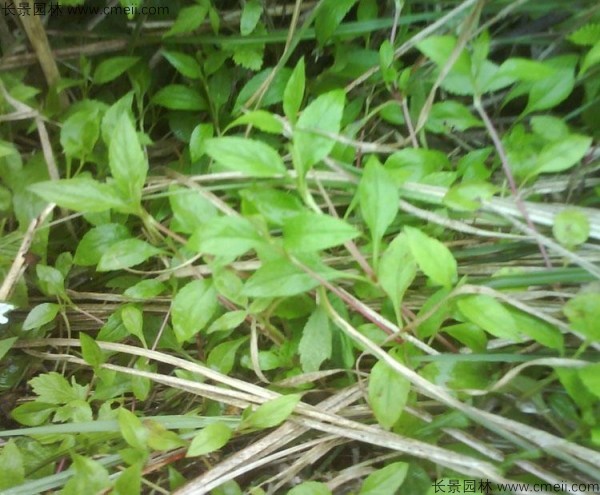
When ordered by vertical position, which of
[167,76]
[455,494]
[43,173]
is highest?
[167,76]

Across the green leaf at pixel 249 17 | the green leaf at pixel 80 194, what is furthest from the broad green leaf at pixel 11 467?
the green leaf at pixel 249 17

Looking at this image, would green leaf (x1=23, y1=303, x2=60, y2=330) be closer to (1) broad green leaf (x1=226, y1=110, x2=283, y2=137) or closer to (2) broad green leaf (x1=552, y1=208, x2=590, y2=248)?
(1) broad green leaf (x1=226, y1=110, x2=283, y2=137)

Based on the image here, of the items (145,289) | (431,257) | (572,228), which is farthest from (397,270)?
(145,289)

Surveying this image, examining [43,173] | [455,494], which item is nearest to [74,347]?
[43,173]

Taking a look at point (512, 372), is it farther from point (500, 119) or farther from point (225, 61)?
point (225, 61)

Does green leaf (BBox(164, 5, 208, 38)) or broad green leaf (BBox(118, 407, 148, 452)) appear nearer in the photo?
broad green leaf (BBox(118, 407, 148, 452))

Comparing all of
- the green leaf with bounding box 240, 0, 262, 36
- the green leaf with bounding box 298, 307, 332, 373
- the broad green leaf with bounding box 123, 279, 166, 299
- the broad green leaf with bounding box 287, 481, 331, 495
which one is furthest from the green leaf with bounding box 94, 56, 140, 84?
the broad green leaf with bounding box 287, 481, 331, 495

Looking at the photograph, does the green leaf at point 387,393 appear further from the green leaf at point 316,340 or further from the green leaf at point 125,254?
the green leaf at point 125,254
